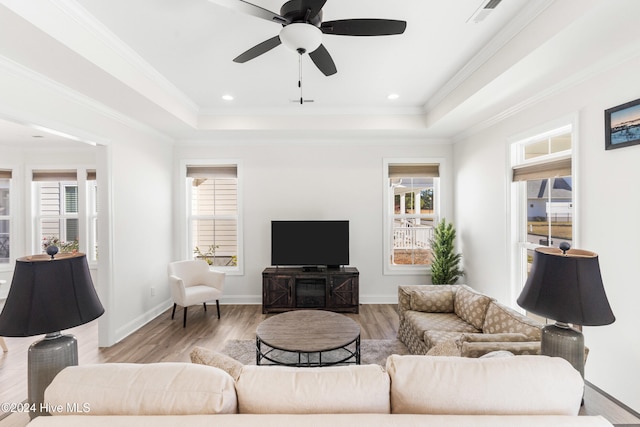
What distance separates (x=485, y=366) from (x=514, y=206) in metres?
2.87

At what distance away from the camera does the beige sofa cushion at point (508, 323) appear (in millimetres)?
2134

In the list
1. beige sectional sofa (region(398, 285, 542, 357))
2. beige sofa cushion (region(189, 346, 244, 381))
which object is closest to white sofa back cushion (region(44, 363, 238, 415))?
beige sofa cushion (region(189, 346, 244, 381))

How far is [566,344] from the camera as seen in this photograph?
4.97 ft

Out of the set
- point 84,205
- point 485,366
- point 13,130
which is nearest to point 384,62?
point 485,366

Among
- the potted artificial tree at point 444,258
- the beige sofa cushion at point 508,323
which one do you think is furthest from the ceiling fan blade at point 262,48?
the potted artificial tree at point 444,258

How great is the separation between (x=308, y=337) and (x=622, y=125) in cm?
283

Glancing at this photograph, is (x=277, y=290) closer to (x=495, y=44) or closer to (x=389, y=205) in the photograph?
(x=389, y=205)

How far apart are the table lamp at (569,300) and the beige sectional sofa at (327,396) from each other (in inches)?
16.9

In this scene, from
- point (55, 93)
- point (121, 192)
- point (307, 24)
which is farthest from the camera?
point (121, 192)

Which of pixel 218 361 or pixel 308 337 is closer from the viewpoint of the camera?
pixel 218 361

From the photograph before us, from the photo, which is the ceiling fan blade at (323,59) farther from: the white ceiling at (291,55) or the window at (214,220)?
the window at (214,220)

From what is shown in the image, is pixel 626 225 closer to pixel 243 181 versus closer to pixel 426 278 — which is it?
pixel 426 278

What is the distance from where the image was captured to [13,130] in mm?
4172

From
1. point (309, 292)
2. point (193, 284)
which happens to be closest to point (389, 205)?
point (309, 292)
